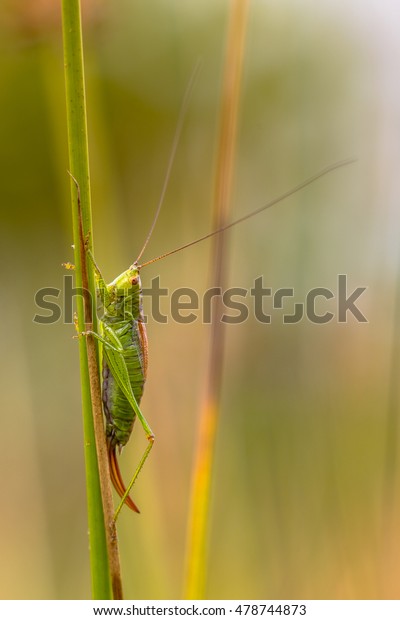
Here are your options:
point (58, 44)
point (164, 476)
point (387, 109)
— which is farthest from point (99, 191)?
point (387, 109)

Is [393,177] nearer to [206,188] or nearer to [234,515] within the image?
[206,188]

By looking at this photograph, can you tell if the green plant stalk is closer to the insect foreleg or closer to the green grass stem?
the green grass stem

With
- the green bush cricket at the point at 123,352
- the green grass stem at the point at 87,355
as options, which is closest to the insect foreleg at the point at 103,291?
the green bush cricket at the point at 123,352

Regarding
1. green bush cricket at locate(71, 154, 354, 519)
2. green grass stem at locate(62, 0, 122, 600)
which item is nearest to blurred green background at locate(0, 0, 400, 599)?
green bush cricket at locate(71, 154, 354, 519)

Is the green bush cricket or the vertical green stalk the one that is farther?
the green bush cricket

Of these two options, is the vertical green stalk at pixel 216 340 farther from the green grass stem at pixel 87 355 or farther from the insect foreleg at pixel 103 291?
the insect foreleg at pixel 103 291
